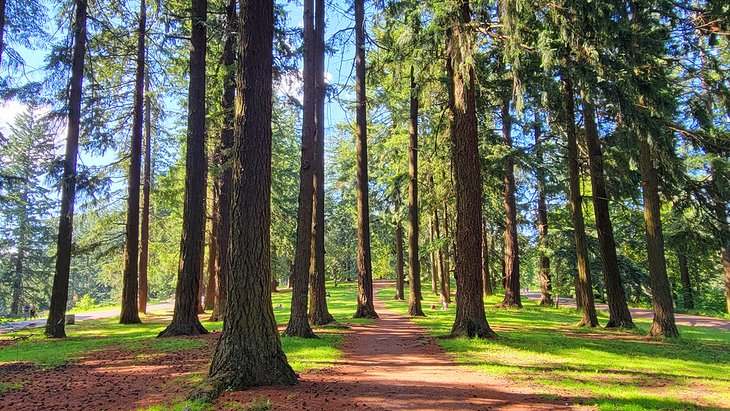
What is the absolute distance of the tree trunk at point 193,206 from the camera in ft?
34.9

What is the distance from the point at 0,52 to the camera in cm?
932

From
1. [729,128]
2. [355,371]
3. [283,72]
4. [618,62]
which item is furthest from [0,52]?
[729,128]

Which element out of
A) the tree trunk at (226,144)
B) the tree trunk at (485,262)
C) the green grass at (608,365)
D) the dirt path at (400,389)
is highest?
the tree trunk at (226,144)

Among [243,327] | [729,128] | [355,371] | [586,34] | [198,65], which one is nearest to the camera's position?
[243,327]

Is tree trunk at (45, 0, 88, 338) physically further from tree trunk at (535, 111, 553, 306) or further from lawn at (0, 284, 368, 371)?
tree trunk at (535, 111, 553, 306)

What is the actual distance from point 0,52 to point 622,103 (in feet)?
46.8

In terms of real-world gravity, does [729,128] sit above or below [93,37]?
below

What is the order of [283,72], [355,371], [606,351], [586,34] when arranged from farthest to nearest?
[283,72] < [586,34] < [606,351] < [355,371]

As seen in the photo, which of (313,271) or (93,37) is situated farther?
(93,37)

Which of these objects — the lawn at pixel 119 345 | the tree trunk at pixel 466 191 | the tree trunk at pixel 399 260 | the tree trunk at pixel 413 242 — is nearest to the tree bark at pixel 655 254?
the tree trunk at pixel 466 191

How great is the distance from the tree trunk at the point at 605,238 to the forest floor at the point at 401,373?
1406 millimetres

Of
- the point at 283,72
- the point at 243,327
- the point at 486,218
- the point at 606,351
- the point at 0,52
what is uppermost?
the point at 283,72

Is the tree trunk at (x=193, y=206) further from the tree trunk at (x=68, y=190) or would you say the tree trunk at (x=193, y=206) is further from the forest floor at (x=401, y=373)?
the tree trunk at (x=68, y=190)

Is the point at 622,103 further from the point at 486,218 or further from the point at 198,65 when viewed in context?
the point at 486,218
